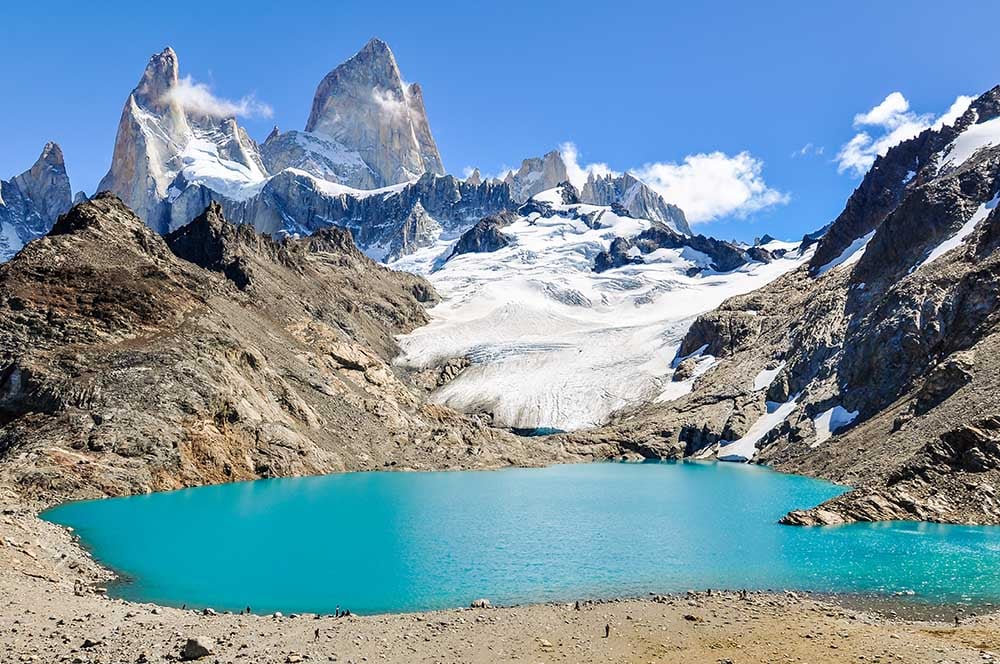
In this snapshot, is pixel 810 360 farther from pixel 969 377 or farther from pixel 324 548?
pixel 324 548

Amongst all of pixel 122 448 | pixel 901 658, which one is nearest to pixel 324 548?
pixel 901 658

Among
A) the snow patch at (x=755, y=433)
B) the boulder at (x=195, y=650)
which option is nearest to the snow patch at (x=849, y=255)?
the snow patch at (x=755, y=433)

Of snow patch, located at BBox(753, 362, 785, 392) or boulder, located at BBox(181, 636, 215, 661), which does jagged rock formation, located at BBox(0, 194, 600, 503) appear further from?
boulder, located at BBox(181, 636, 215, 661)

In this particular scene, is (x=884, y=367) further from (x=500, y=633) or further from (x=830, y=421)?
(x=500, y=633)

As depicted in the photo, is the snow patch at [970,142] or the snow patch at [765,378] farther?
the snow patch at [970,142]

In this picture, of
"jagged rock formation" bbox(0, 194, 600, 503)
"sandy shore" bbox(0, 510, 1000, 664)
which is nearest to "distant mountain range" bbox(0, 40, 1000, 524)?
"jagged rock formation" bbox(0, 194, 600, 503)

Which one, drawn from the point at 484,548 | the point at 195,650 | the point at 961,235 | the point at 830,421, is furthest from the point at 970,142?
the point at 195,650

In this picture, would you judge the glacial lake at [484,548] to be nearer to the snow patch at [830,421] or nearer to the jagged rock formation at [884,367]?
the jagged rock formation at [884,367]
